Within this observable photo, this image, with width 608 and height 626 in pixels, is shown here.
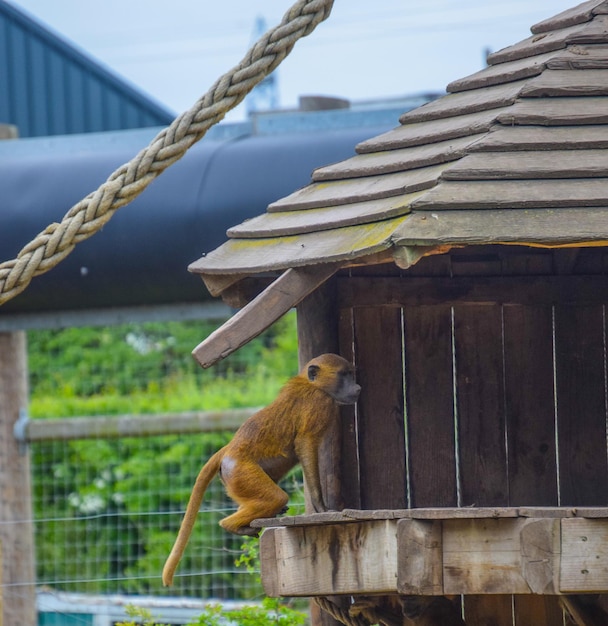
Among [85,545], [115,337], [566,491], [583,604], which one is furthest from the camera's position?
[115,337]

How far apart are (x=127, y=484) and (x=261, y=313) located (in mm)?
7917

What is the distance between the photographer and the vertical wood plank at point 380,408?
501 centimetres

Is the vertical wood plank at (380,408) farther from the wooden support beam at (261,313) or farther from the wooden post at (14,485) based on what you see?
the wooden post at (14,485)

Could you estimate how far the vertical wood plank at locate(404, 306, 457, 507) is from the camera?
5.01m

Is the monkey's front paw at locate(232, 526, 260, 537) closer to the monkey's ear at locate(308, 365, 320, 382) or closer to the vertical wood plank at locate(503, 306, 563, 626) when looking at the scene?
the monkey's ear at locate(308, 365, 320, 382)

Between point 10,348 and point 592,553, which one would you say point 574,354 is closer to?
point 592,553

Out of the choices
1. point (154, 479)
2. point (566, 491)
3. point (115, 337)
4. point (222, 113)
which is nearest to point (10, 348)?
point (222, 113)

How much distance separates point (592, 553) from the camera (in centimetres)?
355

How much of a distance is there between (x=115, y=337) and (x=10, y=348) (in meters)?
7.72

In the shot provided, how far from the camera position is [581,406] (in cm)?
499

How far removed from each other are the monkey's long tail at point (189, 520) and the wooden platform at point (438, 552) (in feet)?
2.00

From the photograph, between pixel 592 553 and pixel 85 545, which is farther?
pixel 85 545

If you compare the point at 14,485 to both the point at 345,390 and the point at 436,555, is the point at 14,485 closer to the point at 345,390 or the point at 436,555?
the point at 345,390

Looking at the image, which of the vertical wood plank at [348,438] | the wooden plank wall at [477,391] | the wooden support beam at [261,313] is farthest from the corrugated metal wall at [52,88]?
the wooden support beam at [261,313]
